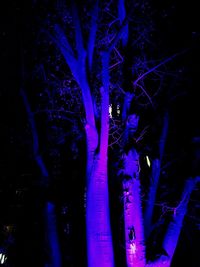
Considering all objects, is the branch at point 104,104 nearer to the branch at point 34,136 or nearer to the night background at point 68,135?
the night background at point 68,135

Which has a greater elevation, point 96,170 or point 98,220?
point 96,170

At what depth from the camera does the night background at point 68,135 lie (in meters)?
8.52

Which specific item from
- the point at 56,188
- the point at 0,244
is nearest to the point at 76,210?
the point at 56,188

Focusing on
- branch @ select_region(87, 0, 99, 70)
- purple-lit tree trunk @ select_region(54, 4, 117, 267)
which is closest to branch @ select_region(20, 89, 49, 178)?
purple-lit tree trunk @ select_region(54, 4, 117, 267)

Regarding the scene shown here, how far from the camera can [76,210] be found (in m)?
13.0

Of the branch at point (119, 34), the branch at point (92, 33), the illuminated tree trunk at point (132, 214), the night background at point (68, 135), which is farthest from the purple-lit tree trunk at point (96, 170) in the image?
the night background at point (68, 135)

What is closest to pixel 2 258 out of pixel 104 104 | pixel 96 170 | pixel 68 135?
pixel 68 135

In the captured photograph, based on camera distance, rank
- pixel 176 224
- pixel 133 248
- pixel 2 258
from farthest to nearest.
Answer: pixel 2 258 < pixel 176 224 < pixel 133 248

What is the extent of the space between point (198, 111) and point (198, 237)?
17.5 ft

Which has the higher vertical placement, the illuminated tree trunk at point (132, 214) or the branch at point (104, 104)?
the branch at point (104, 104)

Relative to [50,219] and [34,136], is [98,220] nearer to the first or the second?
[50,219]

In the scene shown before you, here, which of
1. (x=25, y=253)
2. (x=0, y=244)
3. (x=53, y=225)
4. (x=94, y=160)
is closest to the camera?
(x=94, y=160)

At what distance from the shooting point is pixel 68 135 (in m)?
11.5

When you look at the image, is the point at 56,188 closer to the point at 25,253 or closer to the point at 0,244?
the point at 25,253
